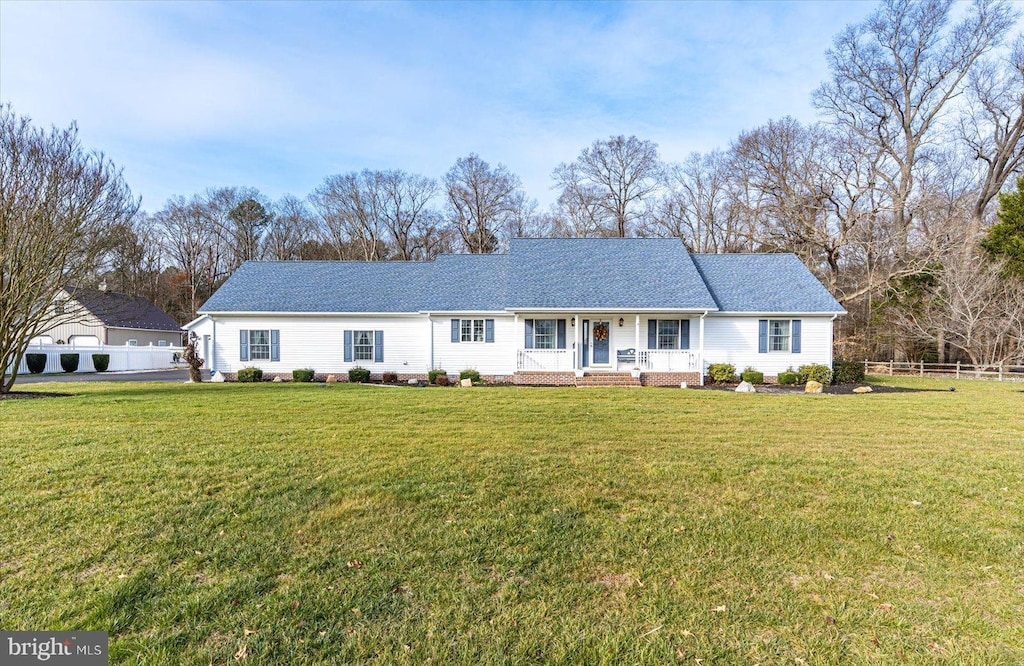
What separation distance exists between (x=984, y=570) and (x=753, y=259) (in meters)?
19.9

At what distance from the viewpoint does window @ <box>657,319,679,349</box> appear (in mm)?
18266

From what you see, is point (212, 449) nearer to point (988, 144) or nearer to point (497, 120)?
point (497, 120)

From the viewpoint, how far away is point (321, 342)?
63.3ft

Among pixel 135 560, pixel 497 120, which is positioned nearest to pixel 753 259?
pixel 497 120

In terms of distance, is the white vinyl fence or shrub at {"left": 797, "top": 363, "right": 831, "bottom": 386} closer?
shrub at {"left": 797, "top": 363, "right": 831, "bottom": 386}

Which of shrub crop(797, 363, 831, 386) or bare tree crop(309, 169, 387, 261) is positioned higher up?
bare tree crop(309, 169, 387, 261)

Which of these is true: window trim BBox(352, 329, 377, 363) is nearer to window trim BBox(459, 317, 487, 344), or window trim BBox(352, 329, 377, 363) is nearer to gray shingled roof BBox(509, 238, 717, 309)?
window trim BBox(459, 317, 487, 344)

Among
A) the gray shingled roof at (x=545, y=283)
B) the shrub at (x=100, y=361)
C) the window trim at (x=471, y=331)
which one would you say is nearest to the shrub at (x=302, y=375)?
the gray shingled roof at (x=545, y=283)

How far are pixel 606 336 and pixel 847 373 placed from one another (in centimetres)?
871

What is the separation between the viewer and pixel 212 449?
646cm

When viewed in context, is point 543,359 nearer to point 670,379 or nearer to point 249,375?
point 670,379

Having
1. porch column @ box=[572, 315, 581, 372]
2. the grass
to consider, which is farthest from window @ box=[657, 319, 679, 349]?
the grass

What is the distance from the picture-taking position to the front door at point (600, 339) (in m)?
18.3

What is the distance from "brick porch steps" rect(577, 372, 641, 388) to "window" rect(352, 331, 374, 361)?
329 inches
